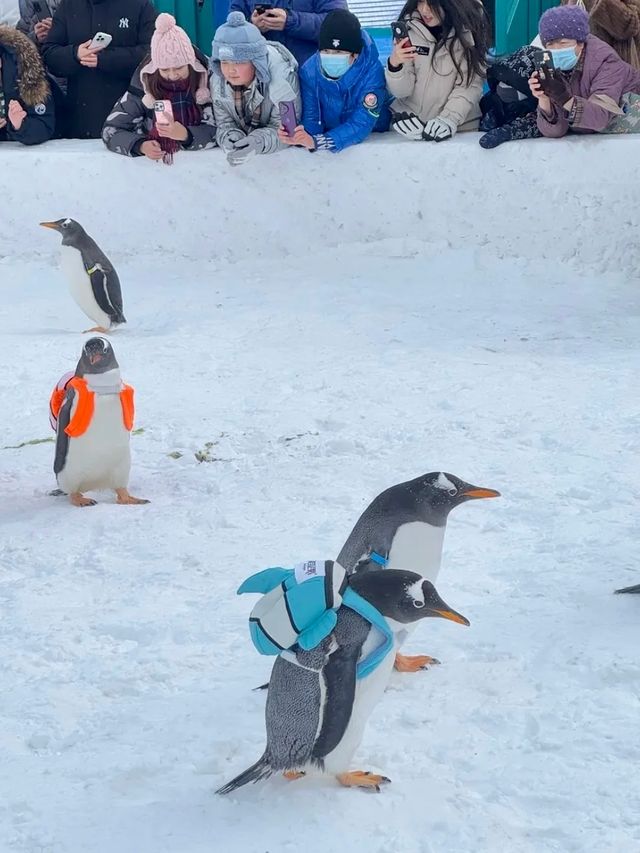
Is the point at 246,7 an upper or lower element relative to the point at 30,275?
upper

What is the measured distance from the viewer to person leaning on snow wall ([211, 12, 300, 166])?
20.3 ft

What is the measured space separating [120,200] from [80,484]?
341 centimetres

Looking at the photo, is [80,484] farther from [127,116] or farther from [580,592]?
[127,116]

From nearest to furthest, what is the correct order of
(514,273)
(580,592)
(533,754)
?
(533,754) < (580,592) < (514,273)

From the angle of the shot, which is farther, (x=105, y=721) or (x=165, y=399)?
(x=165, y=399)

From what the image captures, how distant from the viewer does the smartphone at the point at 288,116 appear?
21.1 ft

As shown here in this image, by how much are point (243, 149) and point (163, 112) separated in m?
0.45

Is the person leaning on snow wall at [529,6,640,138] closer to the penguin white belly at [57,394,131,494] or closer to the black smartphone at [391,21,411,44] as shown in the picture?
the black smartphone at [391,21,411,44]

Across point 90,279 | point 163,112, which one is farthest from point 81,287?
point 163,112

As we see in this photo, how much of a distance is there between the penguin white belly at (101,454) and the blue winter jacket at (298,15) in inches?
134

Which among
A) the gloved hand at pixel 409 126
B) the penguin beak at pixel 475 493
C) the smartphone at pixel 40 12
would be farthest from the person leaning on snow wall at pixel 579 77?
the penguin beak at pixel 475 493

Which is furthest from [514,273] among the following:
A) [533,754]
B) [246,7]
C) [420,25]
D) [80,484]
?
[533,754]

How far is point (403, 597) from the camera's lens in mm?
2264

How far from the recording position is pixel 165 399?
472 cm
